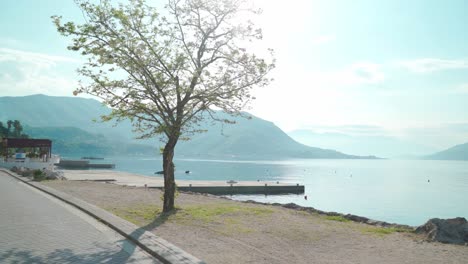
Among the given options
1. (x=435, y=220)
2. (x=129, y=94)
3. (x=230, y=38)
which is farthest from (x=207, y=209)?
(x=435, y=220)

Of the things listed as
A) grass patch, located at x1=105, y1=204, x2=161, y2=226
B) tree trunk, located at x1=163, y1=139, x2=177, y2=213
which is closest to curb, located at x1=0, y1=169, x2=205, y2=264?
grass patch, located at x1=105, y1=204, x2=161, y2=226

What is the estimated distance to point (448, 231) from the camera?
46.8 ft

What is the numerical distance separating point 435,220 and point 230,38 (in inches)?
444

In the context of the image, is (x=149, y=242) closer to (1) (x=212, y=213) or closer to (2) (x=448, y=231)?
(1) (x=212, y=213)

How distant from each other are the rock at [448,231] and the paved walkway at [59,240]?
9.98 meters

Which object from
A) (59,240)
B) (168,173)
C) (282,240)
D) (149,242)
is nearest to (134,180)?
(168,173)

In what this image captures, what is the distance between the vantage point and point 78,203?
20516mm

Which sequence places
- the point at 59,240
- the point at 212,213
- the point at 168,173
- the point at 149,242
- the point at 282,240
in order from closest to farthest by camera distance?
the point at 149,242, the point at 59,240, the point at 282,240, the point at 212,213, the point at 168,173

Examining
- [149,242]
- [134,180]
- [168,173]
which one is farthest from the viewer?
[134,180]

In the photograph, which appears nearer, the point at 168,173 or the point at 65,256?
the point at 65,256

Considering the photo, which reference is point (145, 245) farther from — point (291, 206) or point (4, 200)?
point (291, 206)

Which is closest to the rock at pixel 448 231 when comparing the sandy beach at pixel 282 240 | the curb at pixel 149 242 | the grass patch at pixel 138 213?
the sandy beach at pixel 282 240

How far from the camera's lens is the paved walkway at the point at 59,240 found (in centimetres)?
959

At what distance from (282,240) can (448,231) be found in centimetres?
600
